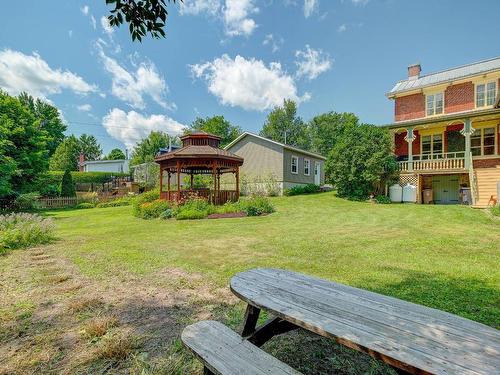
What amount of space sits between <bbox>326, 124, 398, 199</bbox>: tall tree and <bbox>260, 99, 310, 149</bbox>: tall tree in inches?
1420

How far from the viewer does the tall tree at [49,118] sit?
1909 inches

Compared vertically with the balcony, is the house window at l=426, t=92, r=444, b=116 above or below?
above

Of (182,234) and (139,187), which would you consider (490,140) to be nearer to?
(182,234)

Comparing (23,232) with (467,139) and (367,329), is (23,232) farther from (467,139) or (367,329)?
(467,139)

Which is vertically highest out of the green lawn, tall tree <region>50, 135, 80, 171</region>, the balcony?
tall tree <region>50, 135, 80, 171</region>

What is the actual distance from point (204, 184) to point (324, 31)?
46.8 feet

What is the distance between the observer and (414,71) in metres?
20.6

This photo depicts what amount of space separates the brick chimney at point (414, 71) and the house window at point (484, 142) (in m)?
6.69

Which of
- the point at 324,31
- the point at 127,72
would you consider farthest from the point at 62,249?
the point at 324,31

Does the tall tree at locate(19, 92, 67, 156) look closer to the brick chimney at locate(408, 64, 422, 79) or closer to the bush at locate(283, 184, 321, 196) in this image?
the bush at locate(283, 184, 321, 196)

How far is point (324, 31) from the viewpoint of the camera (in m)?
16.4

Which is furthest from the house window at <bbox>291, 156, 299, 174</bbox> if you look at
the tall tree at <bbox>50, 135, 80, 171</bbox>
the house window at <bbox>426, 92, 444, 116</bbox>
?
the tall tree at <bbox>50, 135, 80, 171</bbox>

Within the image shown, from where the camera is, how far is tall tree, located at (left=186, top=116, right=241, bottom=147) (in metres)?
50.6

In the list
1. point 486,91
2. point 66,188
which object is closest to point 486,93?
point 486,91
